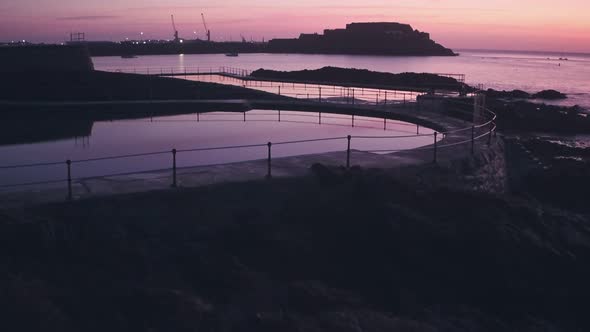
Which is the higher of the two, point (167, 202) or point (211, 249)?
point (167, 202)

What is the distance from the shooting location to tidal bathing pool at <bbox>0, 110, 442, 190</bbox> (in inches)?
495

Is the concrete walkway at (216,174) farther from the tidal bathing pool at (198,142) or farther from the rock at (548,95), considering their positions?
the rock at (548,95)

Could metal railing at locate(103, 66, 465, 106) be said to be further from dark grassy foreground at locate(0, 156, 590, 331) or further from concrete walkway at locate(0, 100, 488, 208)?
dark grassy foreground at locate(0, 156, 590, 331)

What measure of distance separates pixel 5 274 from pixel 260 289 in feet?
10.6

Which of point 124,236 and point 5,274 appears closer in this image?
point 5,274

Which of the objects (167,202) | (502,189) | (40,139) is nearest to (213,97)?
(40,139)

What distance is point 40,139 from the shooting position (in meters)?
16.8

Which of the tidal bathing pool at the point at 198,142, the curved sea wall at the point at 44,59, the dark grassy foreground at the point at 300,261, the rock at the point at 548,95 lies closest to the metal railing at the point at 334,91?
the tidal bathing pool at the point at 198,142

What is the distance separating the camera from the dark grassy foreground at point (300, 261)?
7.30 meters

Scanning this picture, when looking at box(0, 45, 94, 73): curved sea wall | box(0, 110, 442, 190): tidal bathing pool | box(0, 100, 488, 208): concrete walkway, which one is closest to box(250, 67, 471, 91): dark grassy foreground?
box(0, 45, 94, 73): curved sea wall

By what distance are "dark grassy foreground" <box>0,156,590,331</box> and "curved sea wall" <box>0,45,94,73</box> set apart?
22424mm

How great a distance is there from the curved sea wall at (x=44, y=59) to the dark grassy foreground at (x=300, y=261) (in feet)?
73.6

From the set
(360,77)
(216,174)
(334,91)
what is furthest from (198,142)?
(360,77)

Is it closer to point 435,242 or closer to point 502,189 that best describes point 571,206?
point 502,189
